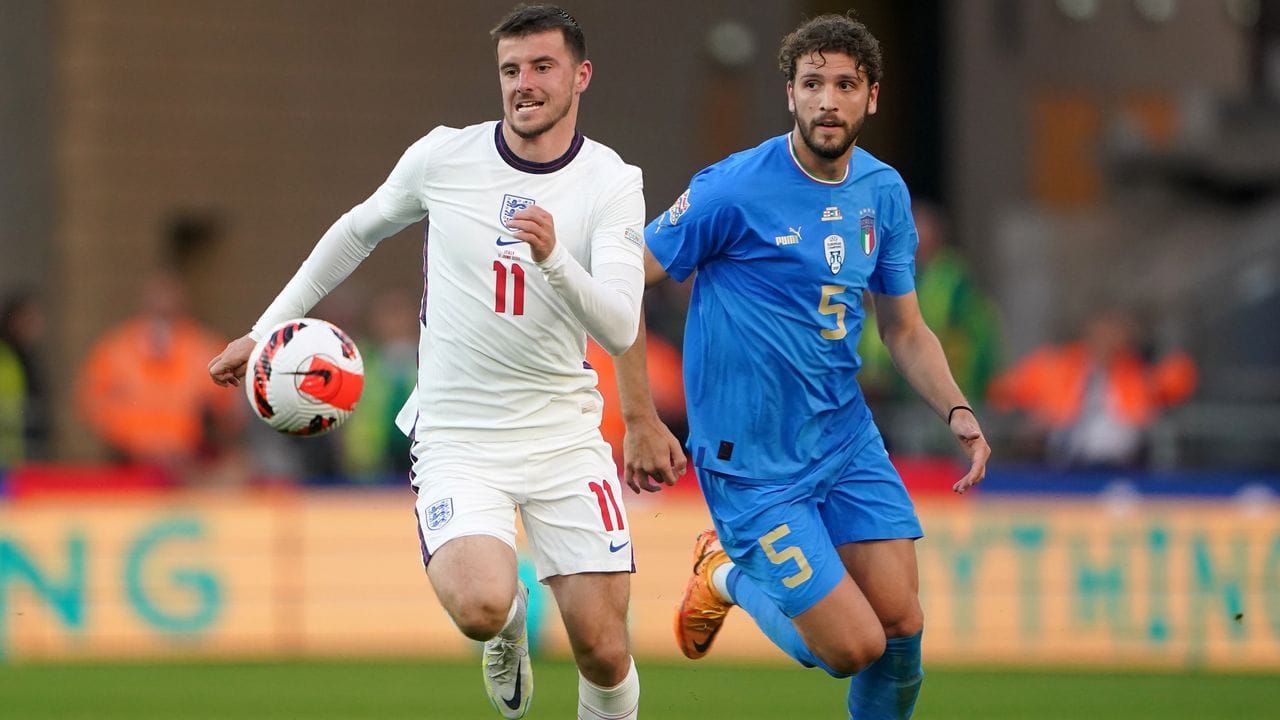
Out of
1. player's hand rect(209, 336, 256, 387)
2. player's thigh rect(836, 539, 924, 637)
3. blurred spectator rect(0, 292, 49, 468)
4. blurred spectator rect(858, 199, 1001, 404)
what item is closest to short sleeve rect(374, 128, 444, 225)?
player's hand rect(209, 336, 256, 387)

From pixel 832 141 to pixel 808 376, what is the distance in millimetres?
832

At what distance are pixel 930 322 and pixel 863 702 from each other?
7.46m

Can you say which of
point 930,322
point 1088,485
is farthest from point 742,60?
point 1088,485

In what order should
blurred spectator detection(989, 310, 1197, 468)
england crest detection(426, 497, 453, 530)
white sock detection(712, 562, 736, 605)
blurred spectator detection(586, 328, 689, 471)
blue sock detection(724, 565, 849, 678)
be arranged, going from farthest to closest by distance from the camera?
blurred spectator detection(586, 328, 689, 471) < blurred spectator detection(989, 310, 1197, 468) < white sock detection(712, 562, 736, 605) < blue sock detection(724, 565, 849, 678) < england crest detection(426, 497, 453, 530)

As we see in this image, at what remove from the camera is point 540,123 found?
287 inches

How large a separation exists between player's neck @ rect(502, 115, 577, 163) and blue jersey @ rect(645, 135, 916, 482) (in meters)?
0.45

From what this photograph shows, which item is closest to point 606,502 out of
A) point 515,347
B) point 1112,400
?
point 515,347

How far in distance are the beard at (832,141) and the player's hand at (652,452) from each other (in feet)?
3.62

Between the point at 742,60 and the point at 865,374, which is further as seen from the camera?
the point at 742,60

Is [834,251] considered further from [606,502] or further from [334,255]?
[334,255]

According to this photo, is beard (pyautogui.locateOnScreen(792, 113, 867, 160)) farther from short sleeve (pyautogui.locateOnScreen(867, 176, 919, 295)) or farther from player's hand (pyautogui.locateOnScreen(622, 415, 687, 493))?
player's hand (pyautogui.locateOnScreen(622, 415, 687, 493))

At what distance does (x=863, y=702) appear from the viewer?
772 cm

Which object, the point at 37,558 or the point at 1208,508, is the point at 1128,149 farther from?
the point at 37,558

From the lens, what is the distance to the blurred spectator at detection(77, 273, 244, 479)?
15156 mm
